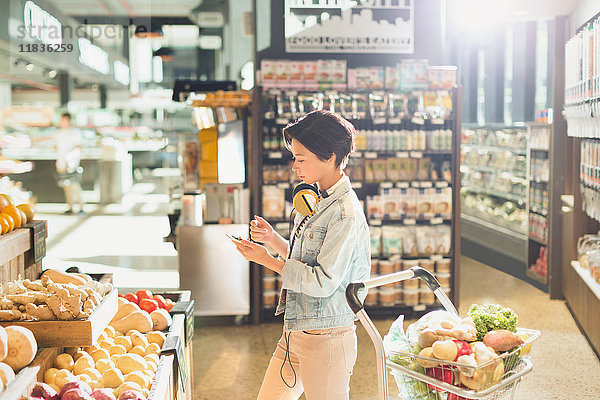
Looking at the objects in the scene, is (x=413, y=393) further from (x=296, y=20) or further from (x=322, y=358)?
(x=296, y=20)

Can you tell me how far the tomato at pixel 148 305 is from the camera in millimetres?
3627

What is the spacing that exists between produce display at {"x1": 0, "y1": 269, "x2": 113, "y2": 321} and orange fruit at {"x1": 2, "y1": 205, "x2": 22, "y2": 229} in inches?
18.9

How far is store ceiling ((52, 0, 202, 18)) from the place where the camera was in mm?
16250

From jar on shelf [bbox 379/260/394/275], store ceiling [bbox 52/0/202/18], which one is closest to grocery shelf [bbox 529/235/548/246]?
jar on shelf [bbox 379/260/394/275]

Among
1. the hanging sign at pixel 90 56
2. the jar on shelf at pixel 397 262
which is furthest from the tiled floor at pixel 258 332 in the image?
the hanging sign at pixel 90 56

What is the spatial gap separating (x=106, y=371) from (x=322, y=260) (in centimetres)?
99

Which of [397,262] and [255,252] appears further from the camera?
[397,262]

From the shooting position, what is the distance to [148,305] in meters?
3.64

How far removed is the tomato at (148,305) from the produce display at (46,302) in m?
0.75

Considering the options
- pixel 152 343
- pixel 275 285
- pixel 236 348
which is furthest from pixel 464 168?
pixel 152 343

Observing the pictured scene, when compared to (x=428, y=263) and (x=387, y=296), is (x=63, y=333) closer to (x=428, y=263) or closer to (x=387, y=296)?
(x=387, y=296)

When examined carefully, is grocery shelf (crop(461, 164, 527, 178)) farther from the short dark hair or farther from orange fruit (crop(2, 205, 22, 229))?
orange fruit (crop(2, 205, 22, 229))

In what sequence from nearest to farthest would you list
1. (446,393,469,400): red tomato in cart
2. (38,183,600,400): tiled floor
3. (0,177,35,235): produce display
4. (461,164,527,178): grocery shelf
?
(446,393,469,400): red tomato in cart < (0,177,35,235): produce display < (38,183,600,400): tiled floor < (461,164,527,178): grocery shelf

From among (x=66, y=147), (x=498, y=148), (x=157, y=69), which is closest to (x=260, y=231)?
(x=498, y=148)
